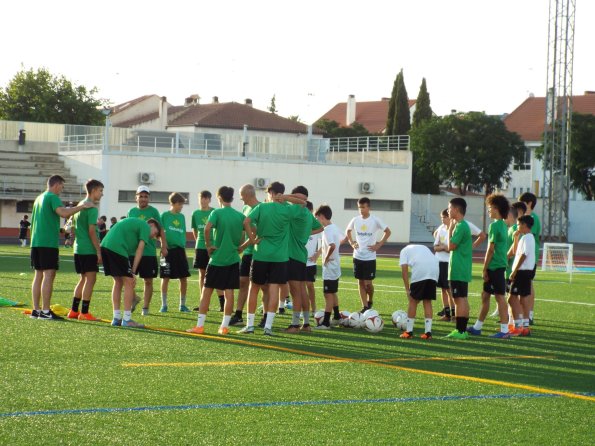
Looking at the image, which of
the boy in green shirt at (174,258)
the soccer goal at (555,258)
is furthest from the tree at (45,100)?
the boy in green shirt at (174,258)

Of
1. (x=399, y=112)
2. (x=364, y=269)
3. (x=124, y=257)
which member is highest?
(x=399, y=112)

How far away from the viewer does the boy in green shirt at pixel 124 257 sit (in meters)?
13.9

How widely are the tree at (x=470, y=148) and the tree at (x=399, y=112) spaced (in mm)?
16567

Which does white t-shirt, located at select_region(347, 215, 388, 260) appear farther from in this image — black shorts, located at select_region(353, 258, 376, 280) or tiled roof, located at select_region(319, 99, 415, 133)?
tiled roof, located at select_region(319, 99, 415, 133)

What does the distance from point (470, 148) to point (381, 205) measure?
16.6m

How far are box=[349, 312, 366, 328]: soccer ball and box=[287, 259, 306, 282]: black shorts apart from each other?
1160 mm

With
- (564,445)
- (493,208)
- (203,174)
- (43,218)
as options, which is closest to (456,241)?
(493,208)

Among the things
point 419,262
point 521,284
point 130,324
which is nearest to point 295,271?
point 419,262

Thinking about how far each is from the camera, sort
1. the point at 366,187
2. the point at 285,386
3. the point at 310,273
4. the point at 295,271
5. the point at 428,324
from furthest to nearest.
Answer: the point at 366,187
the point at 310,273
the point at 295,271
the point at 428,324
the point at 285,386

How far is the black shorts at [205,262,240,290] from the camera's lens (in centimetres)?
1339

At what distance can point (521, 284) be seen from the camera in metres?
14.7

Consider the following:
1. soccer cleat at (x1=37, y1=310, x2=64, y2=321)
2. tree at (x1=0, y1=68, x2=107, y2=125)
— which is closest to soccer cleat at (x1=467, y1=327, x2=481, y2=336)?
soccer cleat at (x1=37, y1=310, x2=64, y2=321)

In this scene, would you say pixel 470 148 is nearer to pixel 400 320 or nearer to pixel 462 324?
pixel 400 320

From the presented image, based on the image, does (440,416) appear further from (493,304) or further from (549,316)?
(493,304)
